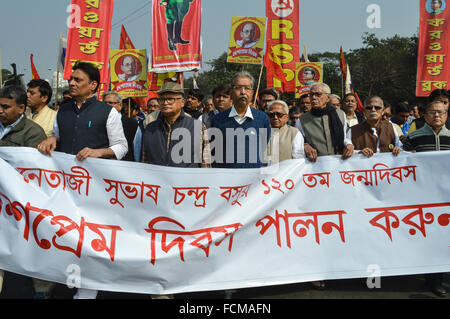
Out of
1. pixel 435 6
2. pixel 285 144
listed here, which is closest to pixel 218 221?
pixel 285 144

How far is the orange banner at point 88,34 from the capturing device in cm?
708

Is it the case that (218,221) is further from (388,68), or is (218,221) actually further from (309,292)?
(388,68)

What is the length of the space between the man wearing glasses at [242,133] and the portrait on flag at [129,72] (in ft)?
18.4

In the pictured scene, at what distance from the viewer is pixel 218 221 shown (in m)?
3.16

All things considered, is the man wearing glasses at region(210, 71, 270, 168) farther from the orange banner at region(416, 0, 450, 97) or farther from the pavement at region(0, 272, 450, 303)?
the orange banner at region(416, 0, 450, 97)

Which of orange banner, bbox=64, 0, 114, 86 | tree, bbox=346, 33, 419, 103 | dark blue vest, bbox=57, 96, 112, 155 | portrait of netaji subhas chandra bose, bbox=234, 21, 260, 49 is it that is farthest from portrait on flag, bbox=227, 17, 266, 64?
tree, bbox=346, 33, 419, 103

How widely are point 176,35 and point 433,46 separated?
17.1 ft

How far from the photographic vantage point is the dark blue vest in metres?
3.14

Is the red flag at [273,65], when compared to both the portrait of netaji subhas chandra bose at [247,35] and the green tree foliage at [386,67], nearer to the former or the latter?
the portrait of netaji subhas chandra bose at [247,35]

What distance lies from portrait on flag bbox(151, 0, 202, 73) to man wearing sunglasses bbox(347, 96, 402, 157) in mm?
4144

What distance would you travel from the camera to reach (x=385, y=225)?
3275 mm

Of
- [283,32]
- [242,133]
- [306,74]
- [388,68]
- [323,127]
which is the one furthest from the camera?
[388,68]

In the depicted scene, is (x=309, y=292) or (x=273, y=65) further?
(x=273, y=65)

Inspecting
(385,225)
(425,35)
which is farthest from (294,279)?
(425,35)
